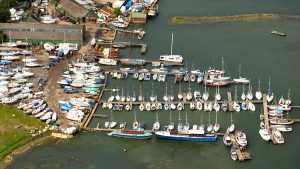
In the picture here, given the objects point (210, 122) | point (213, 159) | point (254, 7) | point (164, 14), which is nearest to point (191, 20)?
point (164, 14)

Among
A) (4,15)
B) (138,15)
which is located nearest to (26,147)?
(4,15)

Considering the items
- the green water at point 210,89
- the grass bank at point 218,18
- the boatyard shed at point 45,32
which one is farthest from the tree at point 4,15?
the grass bank at point 218,18

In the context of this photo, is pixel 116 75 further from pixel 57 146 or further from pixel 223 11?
pixel 223 11

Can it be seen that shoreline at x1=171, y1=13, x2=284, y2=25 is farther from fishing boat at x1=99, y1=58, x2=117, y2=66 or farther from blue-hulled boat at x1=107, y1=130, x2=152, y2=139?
blue-hulled boat at x1=107, y1=130, x2=152, y2=139

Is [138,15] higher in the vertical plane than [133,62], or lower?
higher

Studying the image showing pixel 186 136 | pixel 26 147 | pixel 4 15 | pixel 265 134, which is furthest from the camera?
pixel 4 15

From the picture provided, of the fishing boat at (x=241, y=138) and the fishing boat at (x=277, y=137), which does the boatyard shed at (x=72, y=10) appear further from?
the fishing boat at (x=277, y=137)

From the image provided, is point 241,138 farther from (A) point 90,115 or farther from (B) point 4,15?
(B) point 4,15
